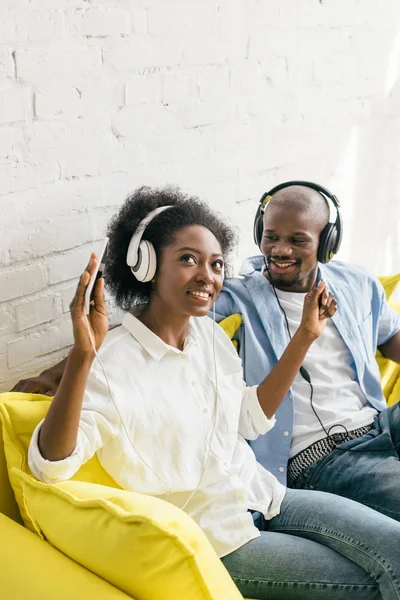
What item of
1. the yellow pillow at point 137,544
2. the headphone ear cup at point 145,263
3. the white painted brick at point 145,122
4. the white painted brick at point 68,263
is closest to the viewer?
the yellow pillow at point 137,544

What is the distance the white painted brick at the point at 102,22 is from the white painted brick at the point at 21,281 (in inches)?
20.8

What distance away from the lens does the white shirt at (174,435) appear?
62.6 inches

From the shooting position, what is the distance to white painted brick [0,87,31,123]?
177 cm

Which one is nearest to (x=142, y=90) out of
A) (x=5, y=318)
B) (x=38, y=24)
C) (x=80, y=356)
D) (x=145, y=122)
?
(x=145, y=122)

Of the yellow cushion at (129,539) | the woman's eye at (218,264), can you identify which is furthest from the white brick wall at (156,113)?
the yellow cushion at (129,539)

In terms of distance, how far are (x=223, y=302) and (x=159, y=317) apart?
414 mm

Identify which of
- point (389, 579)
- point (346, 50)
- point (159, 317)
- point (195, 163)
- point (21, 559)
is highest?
point (346, 50)

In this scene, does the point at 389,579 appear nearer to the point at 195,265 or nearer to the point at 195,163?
the point at 195,265

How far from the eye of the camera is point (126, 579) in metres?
1.33

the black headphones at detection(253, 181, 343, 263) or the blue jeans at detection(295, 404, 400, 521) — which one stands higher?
the black headphones at detection(253, 181, 343, 263)

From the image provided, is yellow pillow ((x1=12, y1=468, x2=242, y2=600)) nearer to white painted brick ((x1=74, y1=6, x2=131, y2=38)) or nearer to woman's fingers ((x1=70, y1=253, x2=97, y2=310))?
woman's fingers ((x1=70, y1=253, x2=97, y2=310))

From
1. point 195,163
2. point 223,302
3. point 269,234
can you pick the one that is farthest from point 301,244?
point 195,163

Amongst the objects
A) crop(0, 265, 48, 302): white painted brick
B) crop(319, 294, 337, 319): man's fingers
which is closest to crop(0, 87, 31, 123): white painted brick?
crop(0, 265, 48, 302): white painted brick

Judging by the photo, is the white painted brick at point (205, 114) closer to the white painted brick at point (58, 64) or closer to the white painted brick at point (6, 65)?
the white painted brick at point (58, 64)
